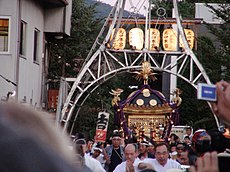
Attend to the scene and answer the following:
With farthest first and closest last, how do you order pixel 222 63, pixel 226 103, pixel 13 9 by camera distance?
pixel 222 63
pixel 13 9
pixel 226 103

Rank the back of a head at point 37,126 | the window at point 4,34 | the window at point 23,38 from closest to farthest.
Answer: the back of a head at point 37,126 → the window at point 4,34 → the window at point 23,38

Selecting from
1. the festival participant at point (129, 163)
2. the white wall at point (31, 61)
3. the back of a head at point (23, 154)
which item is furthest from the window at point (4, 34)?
the back of a head at point (23, 154)

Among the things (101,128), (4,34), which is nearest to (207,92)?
(101,128)

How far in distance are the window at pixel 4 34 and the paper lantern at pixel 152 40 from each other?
4.80 meters

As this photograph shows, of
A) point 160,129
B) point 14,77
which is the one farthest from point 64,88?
point 160,129

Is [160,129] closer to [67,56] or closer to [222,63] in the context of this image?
[222,63]

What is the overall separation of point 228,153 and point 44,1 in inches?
1016

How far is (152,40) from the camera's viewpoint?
27062 millimetres

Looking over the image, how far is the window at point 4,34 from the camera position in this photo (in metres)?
25.3

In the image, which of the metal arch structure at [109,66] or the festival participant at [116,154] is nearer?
the festival participant at [116,154]

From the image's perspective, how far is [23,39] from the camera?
26.7 meters

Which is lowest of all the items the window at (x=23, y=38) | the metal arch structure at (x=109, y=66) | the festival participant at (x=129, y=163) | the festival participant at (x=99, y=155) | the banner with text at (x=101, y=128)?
the festival participant at (x=99, y=155)

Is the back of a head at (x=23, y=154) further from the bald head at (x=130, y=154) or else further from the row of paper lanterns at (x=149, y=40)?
the row of paper lanterns at (x=149, y=40)

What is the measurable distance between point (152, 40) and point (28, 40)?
175 inches
